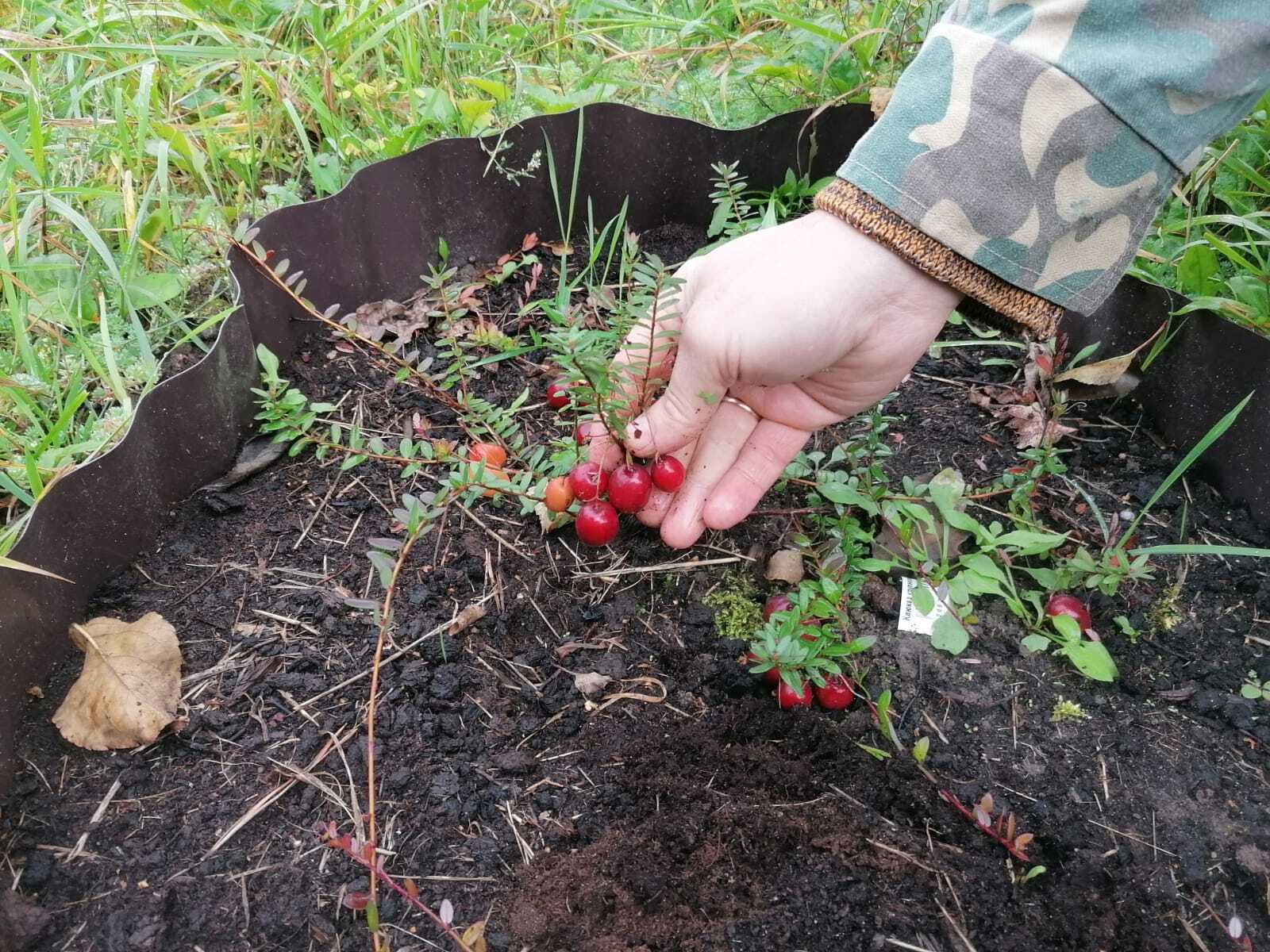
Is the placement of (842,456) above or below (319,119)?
below

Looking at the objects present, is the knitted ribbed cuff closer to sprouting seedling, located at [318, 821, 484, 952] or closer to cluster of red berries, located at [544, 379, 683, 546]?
cluster of red berries, located at [544, 379, 683, 546]

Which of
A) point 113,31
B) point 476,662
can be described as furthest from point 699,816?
point 113,31

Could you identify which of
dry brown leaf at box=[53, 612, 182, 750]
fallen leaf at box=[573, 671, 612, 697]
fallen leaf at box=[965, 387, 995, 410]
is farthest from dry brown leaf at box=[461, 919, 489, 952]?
fallen leaf at box=[965, 387, 995, 410]

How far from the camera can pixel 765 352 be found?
205 cm

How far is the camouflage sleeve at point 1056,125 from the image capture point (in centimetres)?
174

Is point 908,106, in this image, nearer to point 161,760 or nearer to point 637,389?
point 637,389

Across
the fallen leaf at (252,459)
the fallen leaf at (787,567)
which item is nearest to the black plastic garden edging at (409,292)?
the fallen leaf at (252,459)

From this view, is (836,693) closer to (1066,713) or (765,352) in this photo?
(1066,713)

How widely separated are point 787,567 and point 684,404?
0.53 m

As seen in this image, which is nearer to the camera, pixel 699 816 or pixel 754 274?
pixel 699 816

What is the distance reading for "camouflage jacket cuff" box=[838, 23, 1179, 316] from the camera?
1.85 meters

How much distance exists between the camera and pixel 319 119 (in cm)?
341

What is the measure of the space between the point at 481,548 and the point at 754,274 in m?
0.99

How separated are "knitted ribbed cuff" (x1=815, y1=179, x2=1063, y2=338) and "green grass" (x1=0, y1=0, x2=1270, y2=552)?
1035 millimetres
